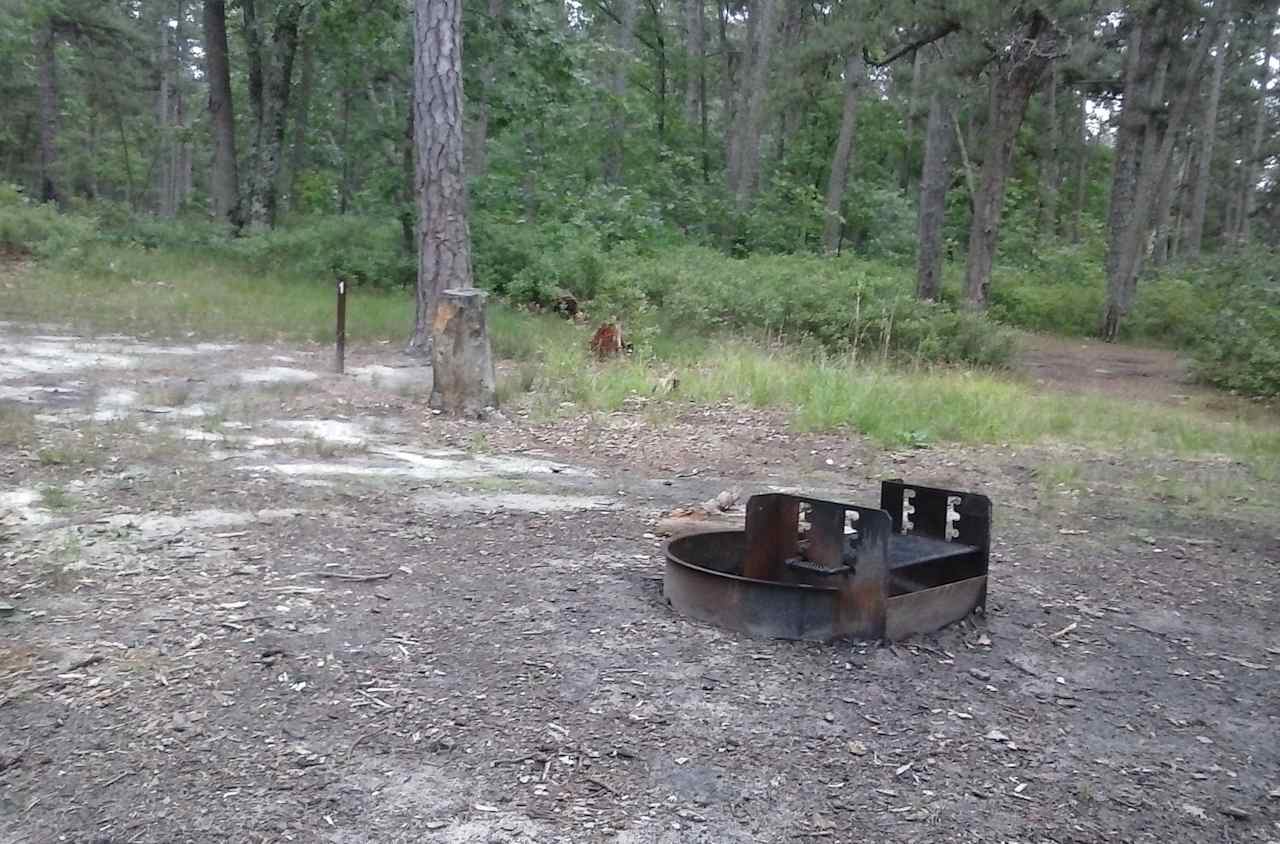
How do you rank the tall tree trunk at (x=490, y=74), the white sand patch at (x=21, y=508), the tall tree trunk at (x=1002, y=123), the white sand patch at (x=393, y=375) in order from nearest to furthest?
the white sand patch at (x=21, y=508), the white sand patch at (x=393, y=375), the tall tree trunk at (x=1002, y=123), the tall tree trunk at (x=490, y=74)

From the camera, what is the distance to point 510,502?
6.09 metres

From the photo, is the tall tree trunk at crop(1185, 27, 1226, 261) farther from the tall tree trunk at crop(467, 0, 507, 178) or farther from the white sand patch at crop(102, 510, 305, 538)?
the white sand patch at crop(102, 510, 305, 538)

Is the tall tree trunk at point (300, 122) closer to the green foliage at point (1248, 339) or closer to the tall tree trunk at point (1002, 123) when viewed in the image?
the tall tree trunk at point (1002, 123)

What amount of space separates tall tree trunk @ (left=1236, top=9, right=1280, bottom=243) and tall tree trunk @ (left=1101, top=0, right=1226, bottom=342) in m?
12.1

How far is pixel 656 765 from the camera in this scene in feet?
10.2

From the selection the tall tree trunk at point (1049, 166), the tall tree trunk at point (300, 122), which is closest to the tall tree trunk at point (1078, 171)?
the tall tree trunk at point (1049, 166)

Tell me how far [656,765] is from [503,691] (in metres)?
0.63

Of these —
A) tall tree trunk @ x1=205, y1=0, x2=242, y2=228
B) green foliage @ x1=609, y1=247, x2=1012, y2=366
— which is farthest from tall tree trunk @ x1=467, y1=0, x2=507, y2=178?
tall tree trunk @ x1=205, y1=0, x2=242, y2=228

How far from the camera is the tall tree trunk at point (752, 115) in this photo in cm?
2789

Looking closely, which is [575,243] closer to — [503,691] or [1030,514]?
[1030,514]

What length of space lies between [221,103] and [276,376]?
13.7 meters

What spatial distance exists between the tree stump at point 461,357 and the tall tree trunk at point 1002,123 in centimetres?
892

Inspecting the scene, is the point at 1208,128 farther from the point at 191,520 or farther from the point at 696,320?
the point at 191,520

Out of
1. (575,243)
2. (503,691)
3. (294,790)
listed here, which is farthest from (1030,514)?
(575,243)
